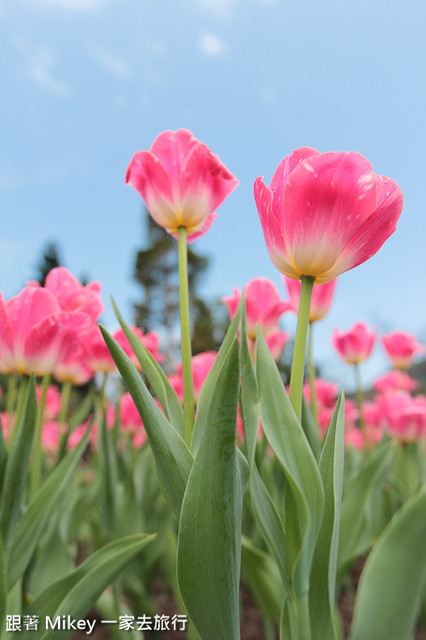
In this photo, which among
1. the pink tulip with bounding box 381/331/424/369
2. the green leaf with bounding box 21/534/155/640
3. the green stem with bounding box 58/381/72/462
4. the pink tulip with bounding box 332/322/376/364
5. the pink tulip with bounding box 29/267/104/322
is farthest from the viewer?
the pink tulip with bounding box 381/331/424/369

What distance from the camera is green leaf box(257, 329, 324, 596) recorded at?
45 centimetres

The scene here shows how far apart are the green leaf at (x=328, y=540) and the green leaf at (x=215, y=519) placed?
100 mm

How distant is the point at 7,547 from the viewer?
69 cm

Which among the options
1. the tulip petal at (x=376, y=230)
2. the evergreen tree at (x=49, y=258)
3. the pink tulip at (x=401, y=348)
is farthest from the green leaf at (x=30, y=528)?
the evergreen tree at (x=49, y=258)

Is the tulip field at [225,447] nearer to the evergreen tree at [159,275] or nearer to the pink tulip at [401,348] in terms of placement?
the pink tulip at [401,348]

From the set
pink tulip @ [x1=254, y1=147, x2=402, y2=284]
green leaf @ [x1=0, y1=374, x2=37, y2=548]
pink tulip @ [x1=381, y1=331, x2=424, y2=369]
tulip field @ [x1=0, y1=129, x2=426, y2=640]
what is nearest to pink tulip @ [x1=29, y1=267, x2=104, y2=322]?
tulip field @ [x1=0, y1=129, x2=426, y2=640]

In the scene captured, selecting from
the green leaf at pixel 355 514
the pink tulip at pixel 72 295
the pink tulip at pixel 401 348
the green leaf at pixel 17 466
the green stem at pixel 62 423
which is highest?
the pink tulip at pixel 401 348

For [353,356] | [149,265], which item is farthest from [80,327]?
[149,265]

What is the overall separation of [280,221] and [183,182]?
0.66 feet

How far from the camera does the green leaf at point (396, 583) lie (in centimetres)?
67

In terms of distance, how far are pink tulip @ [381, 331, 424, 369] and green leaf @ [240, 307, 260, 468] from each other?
63.0 inches

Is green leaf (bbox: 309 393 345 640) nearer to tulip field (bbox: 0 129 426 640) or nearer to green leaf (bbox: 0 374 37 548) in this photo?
tulip field (bbox: 0 129 426 640)

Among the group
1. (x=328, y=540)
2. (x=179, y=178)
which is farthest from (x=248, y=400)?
(x=179, y=178)

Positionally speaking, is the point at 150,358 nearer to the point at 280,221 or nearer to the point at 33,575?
the point at 280,221
